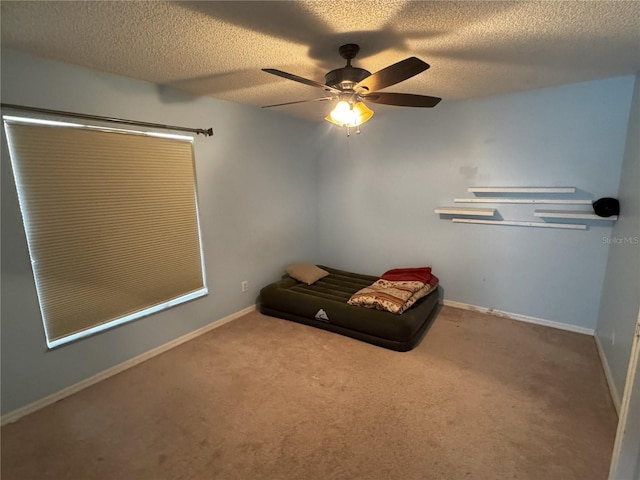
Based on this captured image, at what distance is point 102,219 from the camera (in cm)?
237

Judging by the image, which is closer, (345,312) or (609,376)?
(609,376)

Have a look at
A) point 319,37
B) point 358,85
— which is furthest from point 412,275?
point 319,37

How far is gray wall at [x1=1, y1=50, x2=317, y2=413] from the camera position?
2.01 metres

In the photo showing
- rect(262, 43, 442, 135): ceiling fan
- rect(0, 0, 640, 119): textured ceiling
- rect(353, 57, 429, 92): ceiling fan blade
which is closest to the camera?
rect(0, 0, 640, 119): textured ceiling

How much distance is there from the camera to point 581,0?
1459 millimetres

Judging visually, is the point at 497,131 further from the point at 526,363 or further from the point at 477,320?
the point at 526,363

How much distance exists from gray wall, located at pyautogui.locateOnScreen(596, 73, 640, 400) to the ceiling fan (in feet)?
5.36

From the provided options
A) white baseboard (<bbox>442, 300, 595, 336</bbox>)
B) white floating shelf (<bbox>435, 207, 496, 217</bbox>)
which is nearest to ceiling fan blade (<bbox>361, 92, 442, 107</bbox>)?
white floating shelf (<bbox>435, 207, 496, 217</bbox>)

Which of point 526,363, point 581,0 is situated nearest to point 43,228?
point 581,0

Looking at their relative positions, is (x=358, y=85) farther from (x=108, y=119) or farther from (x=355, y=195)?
(x=355, y=195)

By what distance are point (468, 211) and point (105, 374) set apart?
3.67 metres

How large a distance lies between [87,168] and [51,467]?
185cm

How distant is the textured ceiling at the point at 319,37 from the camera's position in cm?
153

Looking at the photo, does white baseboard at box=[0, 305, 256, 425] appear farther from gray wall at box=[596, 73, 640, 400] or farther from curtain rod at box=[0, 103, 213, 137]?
gray wall at box=[596, 73, 640, 400]
